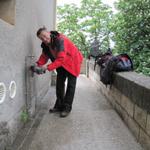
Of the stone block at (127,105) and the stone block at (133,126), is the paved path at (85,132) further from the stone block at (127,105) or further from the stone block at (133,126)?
the stone block at (127,105)

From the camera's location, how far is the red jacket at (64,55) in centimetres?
402

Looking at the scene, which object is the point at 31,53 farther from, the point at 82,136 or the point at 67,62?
the point at 82,136

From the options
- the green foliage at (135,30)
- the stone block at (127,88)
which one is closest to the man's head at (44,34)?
the stone block at (127,88)

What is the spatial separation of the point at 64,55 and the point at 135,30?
4017 millimetres

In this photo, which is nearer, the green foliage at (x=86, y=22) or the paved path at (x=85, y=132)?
the paved path at (x=85, y=132)

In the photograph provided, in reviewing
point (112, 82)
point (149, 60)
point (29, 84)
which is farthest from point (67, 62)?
point (149, 60)

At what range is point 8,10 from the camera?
309 centimetres

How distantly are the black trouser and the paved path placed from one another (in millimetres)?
194

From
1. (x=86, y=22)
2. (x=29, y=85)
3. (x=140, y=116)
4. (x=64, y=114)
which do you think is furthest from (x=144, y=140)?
(x=86, y=22)

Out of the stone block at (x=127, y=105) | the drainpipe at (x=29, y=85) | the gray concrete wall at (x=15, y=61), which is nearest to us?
the gray concrete wall at (x=15, y=61)

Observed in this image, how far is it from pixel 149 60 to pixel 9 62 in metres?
4.72

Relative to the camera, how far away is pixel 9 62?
2961 millimetres

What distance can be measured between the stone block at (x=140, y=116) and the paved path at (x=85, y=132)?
0.25m

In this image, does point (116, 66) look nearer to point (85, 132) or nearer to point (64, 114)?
point (64, 114)
